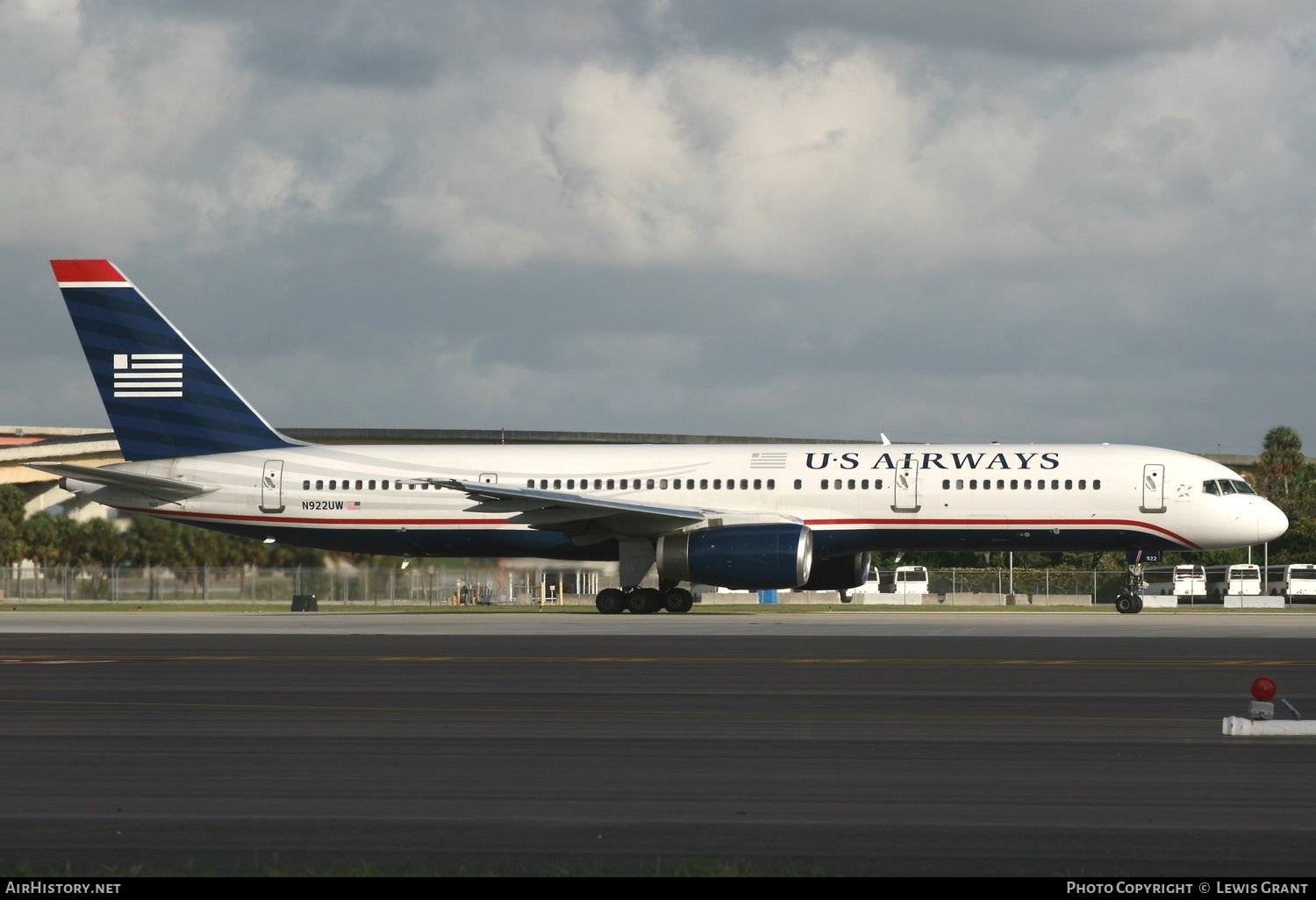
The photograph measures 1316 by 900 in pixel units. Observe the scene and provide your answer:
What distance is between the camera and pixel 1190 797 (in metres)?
9.44

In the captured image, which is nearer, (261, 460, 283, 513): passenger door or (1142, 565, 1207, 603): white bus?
(261, 460, 283, 513): passenger door

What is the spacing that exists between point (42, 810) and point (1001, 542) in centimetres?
2939

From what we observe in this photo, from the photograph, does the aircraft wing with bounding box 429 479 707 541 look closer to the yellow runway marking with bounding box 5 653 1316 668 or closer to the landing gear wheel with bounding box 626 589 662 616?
the landing gear wheel with bounding box 626 589 662 616

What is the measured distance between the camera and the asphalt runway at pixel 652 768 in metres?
7.86

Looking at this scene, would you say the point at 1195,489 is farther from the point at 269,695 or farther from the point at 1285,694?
the point at 269,695

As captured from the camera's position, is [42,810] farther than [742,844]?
Yes

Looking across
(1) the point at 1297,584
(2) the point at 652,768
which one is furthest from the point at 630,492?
(1) the point at 1297,584

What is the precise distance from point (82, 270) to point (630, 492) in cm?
1498

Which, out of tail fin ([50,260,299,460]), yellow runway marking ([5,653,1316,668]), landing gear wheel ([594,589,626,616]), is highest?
tail fin ([50,260,299,460])

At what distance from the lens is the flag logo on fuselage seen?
130 feet

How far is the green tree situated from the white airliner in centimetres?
5093

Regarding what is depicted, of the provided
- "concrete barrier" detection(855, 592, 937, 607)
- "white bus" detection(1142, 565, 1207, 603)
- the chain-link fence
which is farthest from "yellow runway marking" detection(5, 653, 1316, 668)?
"white bus" detection(1142, 565, 1207, 603)

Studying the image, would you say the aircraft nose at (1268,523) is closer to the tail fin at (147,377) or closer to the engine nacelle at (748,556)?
the engine nacelle at (748,556)

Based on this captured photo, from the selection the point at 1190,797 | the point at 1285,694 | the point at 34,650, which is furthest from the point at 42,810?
the point at 34,650
